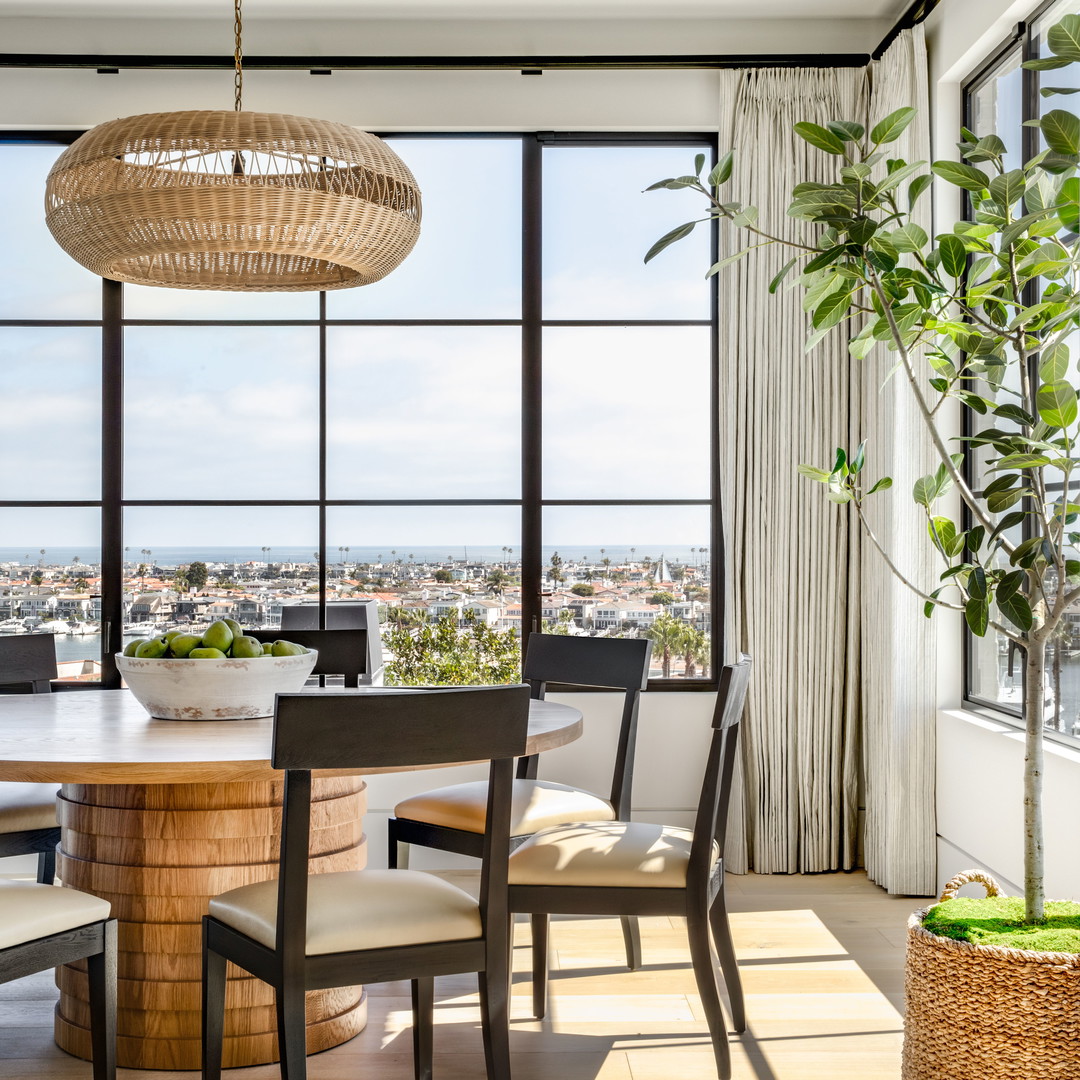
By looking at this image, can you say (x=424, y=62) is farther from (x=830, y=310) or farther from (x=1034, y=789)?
(x=1034, y=789)

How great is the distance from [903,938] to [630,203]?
2.88 meters

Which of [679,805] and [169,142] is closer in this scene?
[169,142]

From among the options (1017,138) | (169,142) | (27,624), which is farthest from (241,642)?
(1017,138)

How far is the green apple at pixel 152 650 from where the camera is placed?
2414 millimetres

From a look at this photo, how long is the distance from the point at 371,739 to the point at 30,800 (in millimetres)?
1543

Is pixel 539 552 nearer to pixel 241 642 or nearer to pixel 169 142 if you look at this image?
pixel 241 642

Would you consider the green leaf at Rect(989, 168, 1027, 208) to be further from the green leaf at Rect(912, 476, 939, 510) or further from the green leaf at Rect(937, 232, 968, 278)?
the green leaf at Rect(912, 476, 939, 510)

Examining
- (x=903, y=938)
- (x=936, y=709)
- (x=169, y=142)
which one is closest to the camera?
(x=169, y=142)

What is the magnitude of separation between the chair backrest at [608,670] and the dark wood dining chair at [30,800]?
4.38 ft

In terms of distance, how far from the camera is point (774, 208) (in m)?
4.04

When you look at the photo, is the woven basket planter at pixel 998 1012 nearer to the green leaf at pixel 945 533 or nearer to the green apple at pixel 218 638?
the green leaf at pixel 945 533

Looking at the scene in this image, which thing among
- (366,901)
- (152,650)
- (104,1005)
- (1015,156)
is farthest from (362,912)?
(1015,156)

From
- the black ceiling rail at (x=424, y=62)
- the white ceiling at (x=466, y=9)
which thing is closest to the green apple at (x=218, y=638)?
the black ceiling rail at (x=424, y=62)

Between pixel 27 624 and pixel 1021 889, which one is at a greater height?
pixel 27 624
